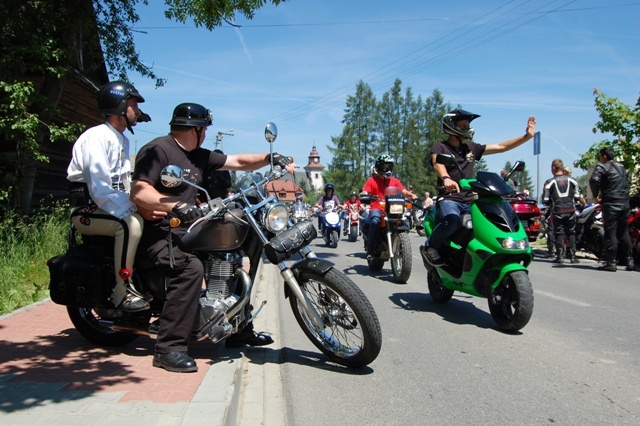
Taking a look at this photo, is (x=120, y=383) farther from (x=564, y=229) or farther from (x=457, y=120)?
(x=564, y=229)

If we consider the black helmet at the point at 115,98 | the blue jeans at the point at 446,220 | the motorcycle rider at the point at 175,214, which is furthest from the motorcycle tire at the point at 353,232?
the black helmet at the point at 115,98

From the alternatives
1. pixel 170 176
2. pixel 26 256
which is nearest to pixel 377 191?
pixel 26 256

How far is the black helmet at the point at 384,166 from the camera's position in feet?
30.7

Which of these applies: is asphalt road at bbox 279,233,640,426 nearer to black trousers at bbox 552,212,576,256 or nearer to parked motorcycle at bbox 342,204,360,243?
black trousers at bbox 552,212,576,256

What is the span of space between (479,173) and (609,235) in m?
5.56

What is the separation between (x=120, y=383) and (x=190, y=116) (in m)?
1.99

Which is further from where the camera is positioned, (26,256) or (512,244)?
(26,256)

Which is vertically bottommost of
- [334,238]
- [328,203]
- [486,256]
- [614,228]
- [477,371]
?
[477,371]

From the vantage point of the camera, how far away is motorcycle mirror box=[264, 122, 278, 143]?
13.1 ft

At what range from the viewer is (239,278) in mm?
4059

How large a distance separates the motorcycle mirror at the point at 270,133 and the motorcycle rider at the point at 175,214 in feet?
0.59

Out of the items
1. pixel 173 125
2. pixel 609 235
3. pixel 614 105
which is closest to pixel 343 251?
pixel 609 235

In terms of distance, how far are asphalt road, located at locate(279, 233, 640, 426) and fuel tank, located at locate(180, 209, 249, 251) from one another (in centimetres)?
112

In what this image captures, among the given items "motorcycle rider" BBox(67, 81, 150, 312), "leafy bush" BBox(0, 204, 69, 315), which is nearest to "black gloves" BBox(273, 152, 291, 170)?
"motorcycle rider" BBox(67, 81, 150, 312)
